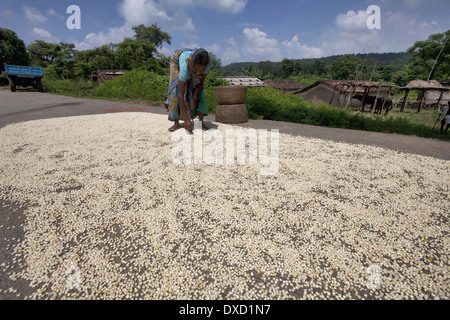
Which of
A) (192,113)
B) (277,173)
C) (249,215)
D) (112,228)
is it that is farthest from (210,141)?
(112,228)

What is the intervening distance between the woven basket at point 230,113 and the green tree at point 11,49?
1182 inches

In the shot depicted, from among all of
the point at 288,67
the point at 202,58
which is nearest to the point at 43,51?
the point at 202,58

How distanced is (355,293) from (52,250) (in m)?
1.90

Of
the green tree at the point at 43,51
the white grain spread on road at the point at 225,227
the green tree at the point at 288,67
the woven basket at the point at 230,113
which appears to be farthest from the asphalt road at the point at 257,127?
the green tree at the point at 288,67

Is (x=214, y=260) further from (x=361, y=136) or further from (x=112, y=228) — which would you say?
(x=361, y=136)

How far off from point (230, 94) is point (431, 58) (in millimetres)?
33316

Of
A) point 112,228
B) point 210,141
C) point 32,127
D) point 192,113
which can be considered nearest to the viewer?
point 112,228

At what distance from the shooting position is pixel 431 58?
2528cm

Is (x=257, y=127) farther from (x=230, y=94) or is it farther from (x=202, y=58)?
(x=202, y=58)

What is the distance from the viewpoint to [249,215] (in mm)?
1829

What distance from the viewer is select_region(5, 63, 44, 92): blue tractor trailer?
36.5 feet

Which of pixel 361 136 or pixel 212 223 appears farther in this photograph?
pixel 361 136

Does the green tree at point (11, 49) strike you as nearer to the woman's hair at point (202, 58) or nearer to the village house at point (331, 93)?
the woman's hair at point (202, 58)
